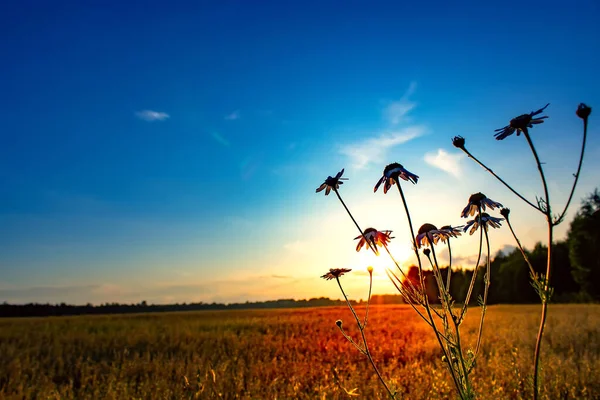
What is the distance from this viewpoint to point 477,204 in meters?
2.28

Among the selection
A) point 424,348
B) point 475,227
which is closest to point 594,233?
point 424,348

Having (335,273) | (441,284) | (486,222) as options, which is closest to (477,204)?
(486,222)

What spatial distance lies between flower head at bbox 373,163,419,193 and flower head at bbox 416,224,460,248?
1.46ft

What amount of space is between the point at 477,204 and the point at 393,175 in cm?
62

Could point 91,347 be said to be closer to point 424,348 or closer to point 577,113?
point 424,348

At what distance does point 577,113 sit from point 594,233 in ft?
177

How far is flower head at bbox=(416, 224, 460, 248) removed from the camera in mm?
2379

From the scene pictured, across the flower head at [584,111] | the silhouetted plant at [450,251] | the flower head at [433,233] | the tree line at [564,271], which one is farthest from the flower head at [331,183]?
the tree line at [564,271]

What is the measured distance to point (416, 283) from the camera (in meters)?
2.47

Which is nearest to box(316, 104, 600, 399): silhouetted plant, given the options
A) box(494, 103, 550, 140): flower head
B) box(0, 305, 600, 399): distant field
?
box(494, 103, 550, 140): flower head

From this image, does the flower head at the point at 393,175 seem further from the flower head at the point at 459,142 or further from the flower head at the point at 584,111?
the flower head at the point at 584,111

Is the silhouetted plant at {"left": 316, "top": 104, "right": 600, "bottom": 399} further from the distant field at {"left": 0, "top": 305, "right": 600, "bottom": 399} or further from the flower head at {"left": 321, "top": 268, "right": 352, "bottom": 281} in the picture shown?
the distant field at {"left": 0, "top": 305, "right": 600, "bottom": 399}

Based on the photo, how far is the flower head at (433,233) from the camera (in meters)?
2.38

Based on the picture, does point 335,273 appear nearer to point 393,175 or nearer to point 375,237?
point 375,237
